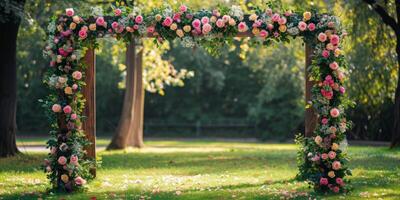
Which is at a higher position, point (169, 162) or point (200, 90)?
point (200, 90)

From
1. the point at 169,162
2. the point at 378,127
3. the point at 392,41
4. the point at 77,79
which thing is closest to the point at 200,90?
the point at 378,127

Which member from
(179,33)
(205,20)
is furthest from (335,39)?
(179,33)

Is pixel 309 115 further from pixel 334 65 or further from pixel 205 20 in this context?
pixel 205 20

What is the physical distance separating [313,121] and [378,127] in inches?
808

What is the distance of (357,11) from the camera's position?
22359 mm

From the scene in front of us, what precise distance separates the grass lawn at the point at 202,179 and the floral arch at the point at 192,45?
55cm

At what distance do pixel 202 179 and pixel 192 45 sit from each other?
11.3 feet

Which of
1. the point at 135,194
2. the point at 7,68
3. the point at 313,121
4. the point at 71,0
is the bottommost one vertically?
the point at 135,194

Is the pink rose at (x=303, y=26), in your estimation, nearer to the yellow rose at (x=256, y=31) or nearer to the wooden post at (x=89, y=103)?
the yellow rose at (x=256, y=31)

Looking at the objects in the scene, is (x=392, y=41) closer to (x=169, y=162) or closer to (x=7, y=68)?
(x=169, y=162)

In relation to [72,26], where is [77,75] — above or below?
below

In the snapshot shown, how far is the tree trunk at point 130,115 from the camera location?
25000 mm

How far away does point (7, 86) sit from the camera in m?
19.0

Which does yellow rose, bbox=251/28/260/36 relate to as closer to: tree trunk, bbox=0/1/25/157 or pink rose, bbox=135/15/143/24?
pink rose, bbox=135/15/143/24
